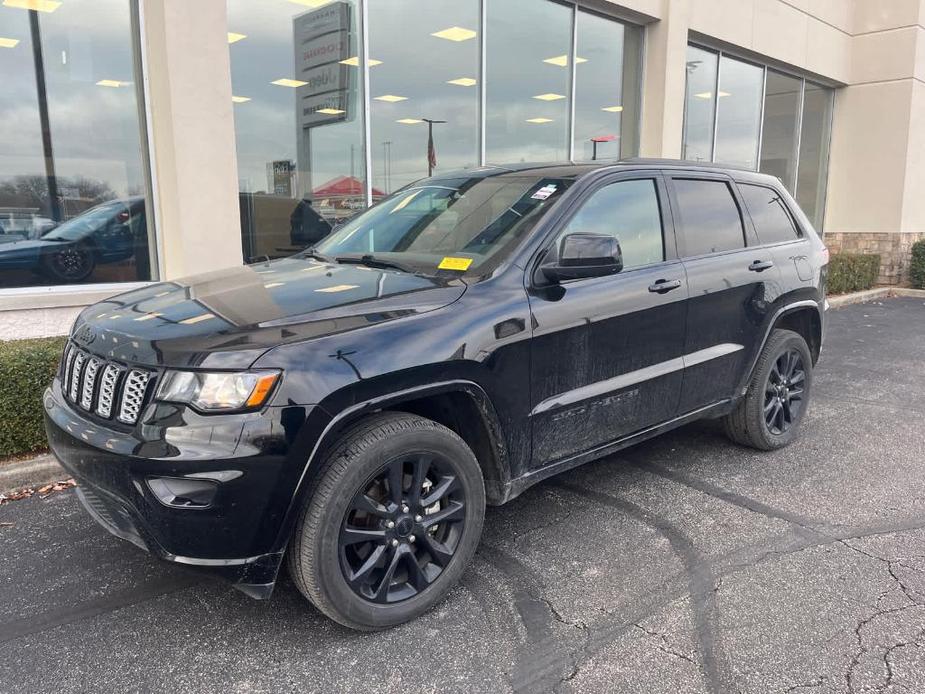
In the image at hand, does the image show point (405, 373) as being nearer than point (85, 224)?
Yes

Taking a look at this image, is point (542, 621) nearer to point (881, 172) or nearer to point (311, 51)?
point (311, 51)

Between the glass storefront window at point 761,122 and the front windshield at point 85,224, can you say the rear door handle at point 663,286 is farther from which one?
the glass storefront window at point 761,122

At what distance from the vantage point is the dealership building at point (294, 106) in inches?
245

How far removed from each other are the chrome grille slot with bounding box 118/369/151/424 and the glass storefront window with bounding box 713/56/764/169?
12.5 metres

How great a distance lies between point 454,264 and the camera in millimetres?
3205

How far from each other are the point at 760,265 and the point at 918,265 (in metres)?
12.3

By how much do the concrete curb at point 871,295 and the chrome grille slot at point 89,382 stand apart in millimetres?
11775

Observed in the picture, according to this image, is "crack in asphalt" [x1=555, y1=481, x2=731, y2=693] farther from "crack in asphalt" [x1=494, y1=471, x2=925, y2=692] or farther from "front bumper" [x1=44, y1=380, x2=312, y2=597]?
"front bumper" [x1=44, y1=380, x2=312, y2=597]

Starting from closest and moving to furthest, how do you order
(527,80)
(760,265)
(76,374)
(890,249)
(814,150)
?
(76,374) < (760,265) < (527,80) < (890,249) < (814,150)

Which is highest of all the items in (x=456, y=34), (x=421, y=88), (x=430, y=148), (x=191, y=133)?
(x=456, y=34)

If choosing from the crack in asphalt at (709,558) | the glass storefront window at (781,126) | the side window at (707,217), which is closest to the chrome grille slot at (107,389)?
the crack in asphalt at (709,558)

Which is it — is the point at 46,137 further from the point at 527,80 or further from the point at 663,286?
the point at 527,80

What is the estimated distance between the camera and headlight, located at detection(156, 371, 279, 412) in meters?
2.36

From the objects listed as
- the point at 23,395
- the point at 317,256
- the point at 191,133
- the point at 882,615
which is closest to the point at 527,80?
the point at 191,133
